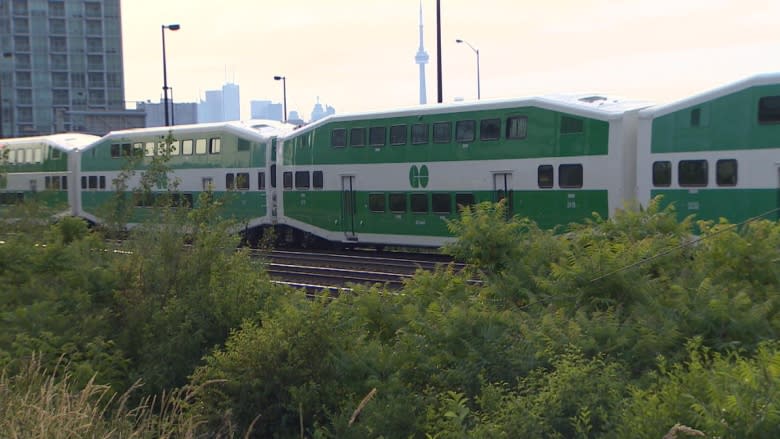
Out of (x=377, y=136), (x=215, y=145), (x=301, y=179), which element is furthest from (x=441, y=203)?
(x=215, y=145)

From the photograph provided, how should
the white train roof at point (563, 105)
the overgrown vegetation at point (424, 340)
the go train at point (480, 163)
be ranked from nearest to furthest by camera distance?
the overgrown vegetation at point (424, 340), the go train at point (480, 163), the white train roof at point (563, 105)

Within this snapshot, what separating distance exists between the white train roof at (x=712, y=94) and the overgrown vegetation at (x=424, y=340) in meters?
7.62

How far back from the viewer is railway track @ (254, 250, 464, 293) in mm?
19328

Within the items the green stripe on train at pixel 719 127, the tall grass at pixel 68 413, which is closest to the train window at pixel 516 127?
the green stripe on train at pixel 719 127

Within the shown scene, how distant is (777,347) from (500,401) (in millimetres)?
2131

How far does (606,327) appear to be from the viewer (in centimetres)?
748

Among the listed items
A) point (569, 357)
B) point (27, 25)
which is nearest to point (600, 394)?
point (569, 357)

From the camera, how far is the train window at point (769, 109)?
54.2ft

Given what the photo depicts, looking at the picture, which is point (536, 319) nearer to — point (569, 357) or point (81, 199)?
point (569, 357)

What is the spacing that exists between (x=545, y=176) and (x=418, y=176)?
3954mm

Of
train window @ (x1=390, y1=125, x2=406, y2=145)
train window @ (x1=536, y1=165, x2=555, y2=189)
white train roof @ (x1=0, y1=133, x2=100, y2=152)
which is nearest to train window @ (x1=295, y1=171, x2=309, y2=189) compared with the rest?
train window @ (x1=390, y1=125, x2=406, y2=145)

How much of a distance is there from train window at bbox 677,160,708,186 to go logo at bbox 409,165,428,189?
6.99 meters

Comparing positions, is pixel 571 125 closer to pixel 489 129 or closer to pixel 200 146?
pixel 489 129

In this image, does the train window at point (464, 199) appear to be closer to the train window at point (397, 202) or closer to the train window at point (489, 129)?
the train window at point (489, 129)
